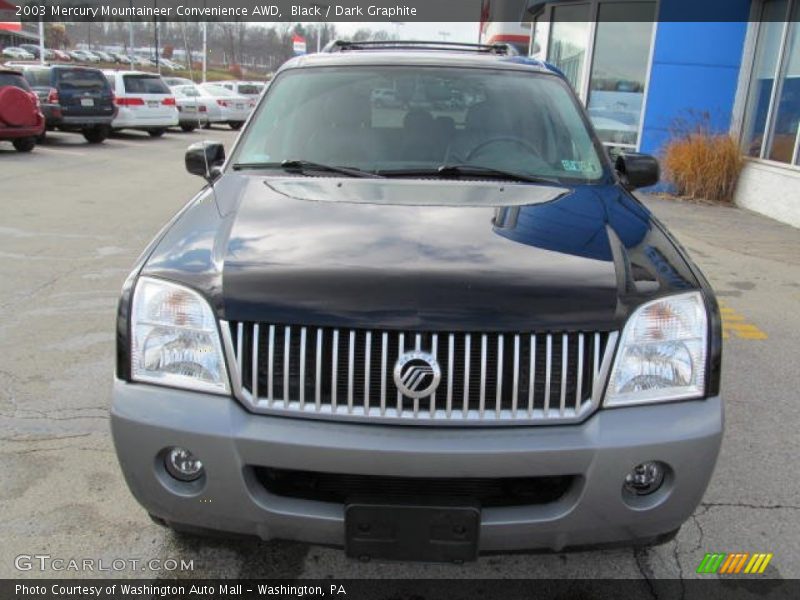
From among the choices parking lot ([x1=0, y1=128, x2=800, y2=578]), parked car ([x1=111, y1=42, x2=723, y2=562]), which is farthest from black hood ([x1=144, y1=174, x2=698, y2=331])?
parking lot ([x1=0, y1=128, x2=800, y2=578])

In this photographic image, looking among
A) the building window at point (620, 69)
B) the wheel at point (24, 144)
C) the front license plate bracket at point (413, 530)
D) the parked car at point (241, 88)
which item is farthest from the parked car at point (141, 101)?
the front license plate bracket at point (413, 530)

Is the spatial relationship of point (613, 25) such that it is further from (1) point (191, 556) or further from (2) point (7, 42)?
(2) point (7, 42)

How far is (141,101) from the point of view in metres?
19.2

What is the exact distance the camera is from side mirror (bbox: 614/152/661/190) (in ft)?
12.1

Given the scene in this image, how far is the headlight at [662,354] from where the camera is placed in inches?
83.5

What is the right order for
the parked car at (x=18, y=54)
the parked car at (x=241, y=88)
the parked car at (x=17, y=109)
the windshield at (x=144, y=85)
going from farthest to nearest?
1. the parked car at (x=18, y=54)
2. the parked car at (x=241, y=88)
3. the windshield at (x=144, y=85)
4. the parked car at (x=17, y=109)

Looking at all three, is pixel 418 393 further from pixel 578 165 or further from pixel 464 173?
pixel 578 165

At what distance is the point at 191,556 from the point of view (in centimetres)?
265

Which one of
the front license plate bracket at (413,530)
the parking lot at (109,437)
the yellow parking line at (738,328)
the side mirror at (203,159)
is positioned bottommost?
the parking lot at (109,437)

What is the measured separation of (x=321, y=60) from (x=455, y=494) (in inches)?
104

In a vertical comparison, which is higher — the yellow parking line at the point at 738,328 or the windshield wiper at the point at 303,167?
the windshield wiper at the point at 303,167

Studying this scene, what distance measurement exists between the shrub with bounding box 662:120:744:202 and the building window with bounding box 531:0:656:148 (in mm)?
1254

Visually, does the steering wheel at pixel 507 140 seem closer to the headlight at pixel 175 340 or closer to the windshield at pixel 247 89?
the headlight at pixel 175 340

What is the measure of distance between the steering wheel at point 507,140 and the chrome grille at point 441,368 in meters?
1.55
